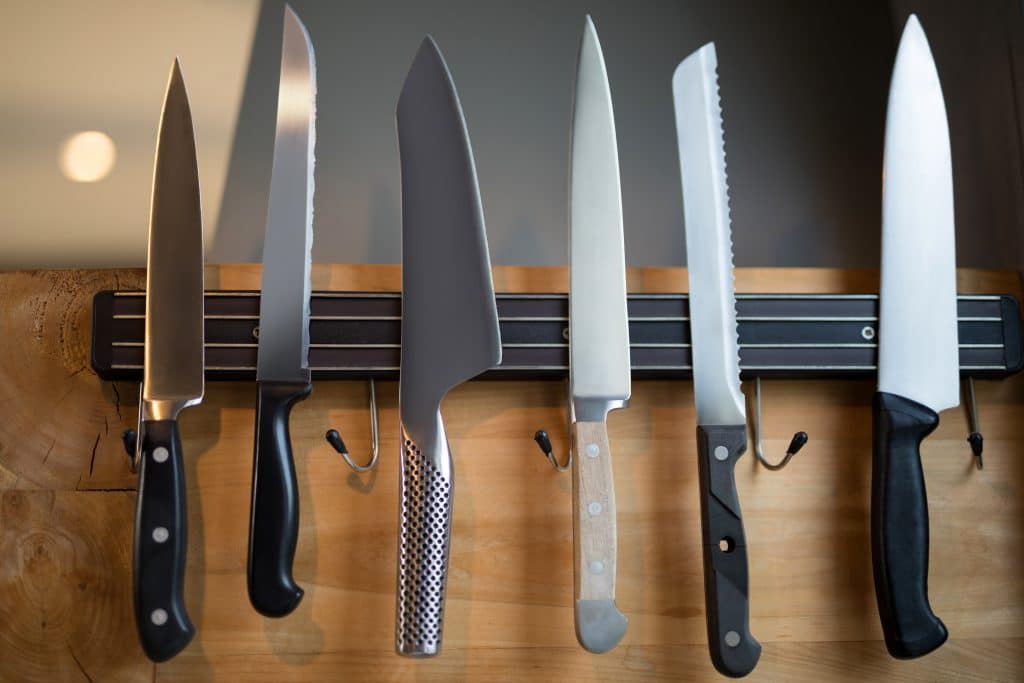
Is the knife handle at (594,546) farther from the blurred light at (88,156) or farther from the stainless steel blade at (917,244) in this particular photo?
the blurred light at (88,156)

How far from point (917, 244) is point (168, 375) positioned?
A: 706 mm

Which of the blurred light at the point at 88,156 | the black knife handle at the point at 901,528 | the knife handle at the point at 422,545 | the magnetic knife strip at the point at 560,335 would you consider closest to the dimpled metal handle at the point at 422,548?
the knife handle at the point at 422,545

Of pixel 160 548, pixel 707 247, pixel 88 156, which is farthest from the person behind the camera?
pixel 88 156

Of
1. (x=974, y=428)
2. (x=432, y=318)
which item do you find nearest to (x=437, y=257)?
(x=432, y=318)

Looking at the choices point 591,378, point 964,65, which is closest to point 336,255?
point 591,378

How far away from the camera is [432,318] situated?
2.43 ft

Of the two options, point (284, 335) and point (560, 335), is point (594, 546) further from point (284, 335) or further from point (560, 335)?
point (284, 335)

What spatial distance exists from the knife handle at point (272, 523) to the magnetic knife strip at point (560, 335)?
0.09 meters

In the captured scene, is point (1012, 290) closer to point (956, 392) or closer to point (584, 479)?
point (956, 392)

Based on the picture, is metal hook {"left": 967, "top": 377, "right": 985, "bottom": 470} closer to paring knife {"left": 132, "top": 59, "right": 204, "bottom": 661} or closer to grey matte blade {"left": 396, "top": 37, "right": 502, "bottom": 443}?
grey matte blade {"left": 396, "top": 37, "right": 502, "bottom": 443}

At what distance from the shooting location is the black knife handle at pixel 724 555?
0.71 metres

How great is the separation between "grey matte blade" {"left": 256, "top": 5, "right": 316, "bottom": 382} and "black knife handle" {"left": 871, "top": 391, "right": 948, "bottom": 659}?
53 cm

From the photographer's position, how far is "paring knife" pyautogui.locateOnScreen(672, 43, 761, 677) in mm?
708

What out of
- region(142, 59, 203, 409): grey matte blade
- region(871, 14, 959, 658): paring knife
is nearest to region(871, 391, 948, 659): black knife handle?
region(871, 14, 959, 658): paring knife
